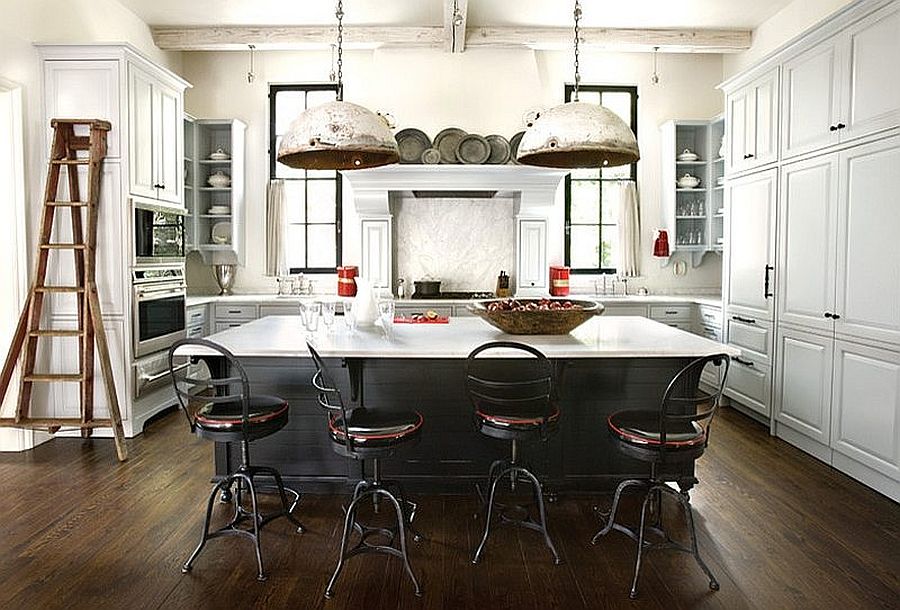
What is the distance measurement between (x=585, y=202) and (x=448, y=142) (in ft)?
5.26

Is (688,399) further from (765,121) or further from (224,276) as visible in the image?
(224,276)

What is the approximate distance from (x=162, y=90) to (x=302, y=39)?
4.78 feet

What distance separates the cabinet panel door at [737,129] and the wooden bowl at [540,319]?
2.53 metres

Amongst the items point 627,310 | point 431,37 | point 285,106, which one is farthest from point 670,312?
point 285,106

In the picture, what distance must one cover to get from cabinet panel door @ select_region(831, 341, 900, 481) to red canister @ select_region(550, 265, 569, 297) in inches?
113

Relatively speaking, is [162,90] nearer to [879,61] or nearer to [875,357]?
[879,61]

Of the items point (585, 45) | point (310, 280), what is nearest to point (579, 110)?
point (585, 45)

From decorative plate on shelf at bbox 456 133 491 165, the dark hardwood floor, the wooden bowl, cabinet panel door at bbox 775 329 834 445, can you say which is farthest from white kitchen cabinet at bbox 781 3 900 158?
decorative plate on shelf at bbox 456 133 491 165

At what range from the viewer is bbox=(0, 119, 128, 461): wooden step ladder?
14.5 ft

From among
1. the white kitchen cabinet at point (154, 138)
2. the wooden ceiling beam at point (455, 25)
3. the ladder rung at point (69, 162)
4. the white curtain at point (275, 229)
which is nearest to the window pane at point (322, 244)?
the white curtain at point (275, 229)

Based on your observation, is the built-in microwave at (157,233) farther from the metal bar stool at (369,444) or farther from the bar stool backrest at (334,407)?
the metal bar stool at (369,444)

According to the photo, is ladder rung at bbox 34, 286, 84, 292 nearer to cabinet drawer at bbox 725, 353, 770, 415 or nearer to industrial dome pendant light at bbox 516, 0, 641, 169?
industrial dome pendant light at bbox 516, 0, 641, 169

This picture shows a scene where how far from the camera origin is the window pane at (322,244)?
287 inches

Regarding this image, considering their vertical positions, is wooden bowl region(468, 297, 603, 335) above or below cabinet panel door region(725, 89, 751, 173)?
below
